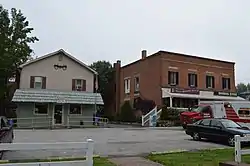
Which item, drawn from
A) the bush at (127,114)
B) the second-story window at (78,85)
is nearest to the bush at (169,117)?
the bush at (127,114)

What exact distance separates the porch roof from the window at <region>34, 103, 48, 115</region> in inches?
60.0

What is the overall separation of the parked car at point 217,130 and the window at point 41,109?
63.0 ft

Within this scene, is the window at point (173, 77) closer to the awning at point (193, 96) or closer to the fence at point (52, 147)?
the awning at point (193, 96)

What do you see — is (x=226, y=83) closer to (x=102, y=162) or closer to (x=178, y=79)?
(x=178, y=79)

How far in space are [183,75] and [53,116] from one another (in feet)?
53.6

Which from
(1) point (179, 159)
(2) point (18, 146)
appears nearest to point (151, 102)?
(1) point (179, 159)

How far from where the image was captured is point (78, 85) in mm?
38562

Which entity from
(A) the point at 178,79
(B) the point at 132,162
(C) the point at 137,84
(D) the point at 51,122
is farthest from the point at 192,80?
(B) the point at 132,162

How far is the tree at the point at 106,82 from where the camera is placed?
53.5 m

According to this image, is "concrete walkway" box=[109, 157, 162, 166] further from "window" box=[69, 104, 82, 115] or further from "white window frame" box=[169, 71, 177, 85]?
"white window frame" box=[169, 71, 177, 85]

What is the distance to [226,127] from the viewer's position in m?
18.8

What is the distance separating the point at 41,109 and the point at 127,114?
12.5 meters

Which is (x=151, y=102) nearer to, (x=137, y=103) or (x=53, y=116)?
(x=137, y=103)

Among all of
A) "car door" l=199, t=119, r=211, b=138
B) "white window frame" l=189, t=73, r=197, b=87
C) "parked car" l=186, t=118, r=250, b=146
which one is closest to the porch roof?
"white window frame" l=189, t=73, r=197, b=87
